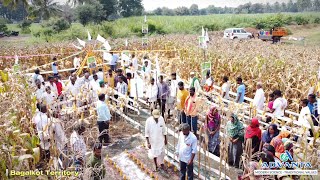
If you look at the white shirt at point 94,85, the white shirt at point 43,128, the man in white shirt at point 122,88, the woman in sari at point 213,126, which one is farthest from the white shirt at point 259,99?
the white shirt at point 43,128

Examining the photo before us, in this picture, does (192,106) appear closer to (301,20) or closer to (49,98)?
(49,98)

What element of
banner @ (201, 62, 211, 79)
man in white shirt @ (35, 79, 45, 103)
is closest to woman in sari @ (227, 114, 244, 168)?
banner @ (201, 62, 211, 79)

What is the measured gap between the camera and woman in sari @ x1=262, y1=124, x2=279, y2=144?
206 inches

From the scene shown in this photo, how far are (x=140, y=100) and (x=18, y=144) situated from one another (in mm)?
4808

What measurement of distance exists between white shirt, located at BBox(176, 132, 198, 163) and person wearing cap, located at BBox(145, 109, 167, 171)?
627mm

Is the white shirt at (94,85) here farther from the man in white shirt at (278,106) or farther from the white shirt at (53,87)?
the man in white shirt at (278,106)

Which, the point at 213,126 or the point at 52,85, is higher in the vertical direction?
the point at 52,85

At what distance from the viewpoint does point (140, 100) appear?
9.16 meters

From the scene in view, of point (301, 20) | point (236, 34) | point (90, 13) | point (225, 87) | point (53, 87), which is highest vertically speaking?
point (90, 13)

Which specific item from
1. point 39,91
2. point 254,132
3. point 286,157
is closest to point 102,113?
point 39,91

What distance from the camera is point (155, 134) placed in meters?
5.70

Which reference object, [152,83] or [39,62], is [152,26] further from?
[152,83]

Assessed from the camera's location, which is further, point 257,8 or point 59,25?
point 257,8

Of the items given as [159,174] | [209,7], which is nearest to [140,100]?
[159,174]
